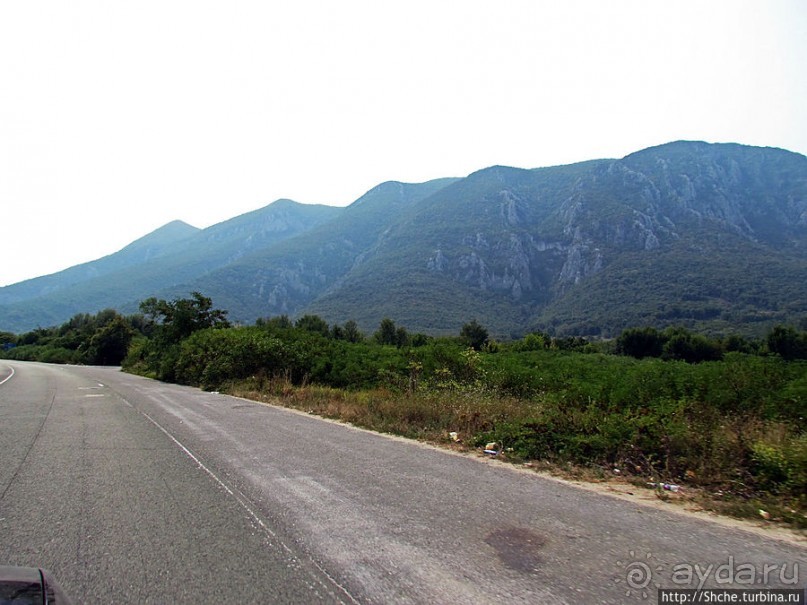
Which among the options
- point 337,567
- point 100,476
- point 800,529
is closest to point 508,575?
point 337,567

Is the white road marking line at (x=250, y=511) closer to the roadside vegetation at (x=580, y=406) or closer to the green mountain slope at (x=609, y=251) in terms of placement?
the roadside vegetation at (x=580, y=406)

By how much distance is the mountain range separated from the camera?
4626 inches

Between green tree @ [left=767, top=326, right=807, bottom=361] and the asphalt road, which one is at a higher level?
the asphalt road

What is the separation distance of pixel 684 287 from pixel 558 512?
13381 centimetres

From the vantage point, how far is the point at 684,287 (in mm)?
118000

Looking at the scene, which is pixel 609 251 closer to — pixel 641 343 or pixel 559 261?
pixel 559 261

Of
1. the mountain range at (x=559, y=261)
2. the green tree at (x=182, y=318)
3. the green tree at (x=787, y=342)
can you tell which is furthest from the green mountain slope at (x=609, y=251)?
the green tree at (x=182, y=318)

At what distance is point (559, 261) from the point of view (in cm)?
14588

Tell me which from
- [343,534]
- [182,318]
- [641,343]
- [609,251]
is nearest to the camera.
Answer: [343,534]

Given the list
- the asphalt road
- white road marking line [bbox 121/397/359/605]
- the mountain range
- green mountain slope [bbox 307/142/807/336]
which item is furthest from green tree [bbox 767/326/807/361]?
green mountain slope [bbox 307/142/807/336]

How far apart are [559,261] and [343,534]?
151m

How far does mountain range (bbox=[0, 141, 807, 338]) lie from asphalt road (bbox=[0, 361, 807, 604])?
107473mm

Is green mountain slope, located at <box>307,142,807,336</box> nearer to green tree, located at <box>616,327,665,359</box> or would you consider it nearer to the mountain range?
the mountain range

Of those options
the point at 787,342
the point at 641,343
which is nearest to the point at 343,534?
the point at 787,342
